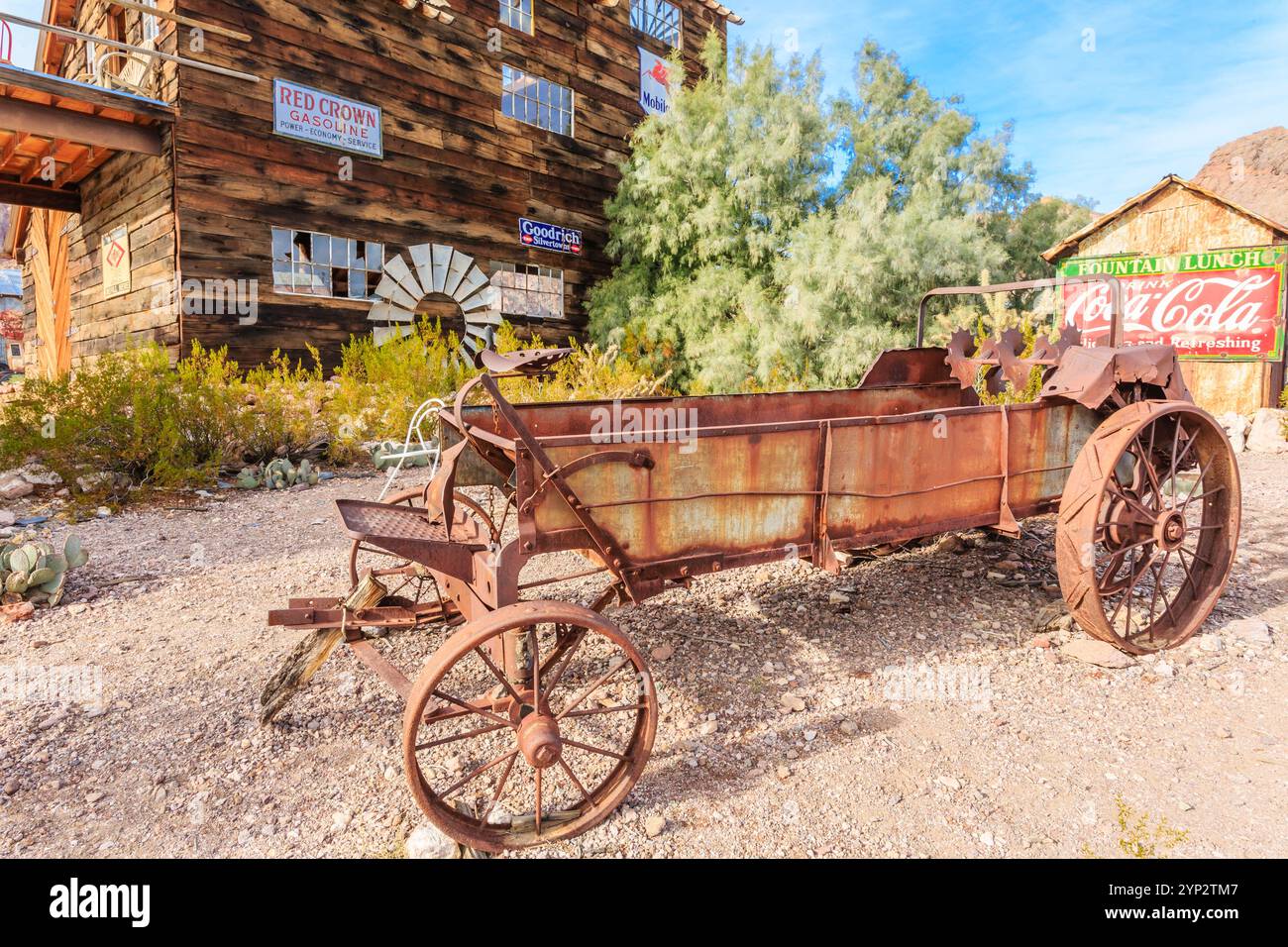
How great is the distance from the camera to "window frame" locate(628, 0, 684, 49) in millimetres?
14180

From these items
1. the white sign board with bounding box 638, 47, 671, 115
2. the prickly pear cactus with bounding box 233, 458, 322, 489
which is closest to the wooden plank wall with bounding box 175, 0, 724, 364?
the white sign board with bounding box 638, 47, 671, 115

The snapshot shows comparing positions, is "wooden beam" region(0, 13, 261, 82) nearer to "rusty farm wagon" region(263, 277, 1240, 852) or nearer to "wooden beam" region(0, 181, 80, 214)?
"wooden beam" region(0, 181, 80, 214)

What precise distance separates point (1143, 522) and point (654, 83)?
1428 cm

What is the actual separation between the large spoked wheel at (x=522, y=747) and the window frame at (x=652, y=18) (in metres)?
15.0

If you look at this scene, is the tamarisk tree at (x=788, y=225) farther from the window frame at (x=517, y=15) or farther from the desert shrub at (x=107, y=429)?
the desert shrub at (x=107, y=429)

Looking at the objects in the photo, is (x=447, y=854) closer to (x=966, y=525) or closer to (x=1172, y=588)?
(x=966, y=525)

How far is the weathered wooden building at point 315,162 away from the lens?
354 inches

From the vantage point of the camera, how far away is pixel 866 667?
3.46 meters

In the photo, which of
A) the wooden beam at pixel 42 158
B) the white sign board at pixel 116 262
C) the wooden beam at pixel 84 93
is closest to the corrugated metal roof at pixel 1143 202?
the wooden beam at pixel 84 93

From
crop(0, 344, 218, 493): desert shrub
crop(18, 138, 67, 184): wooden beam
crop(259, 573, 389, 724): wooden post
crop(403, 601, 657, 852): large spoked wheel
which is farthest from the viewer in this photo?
crop(18, 138, 67, 184): wooden beam

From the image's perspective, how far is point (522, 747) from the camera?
7.39 ft

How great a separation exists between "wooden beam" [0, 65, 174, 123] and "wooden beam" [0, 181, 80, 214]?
14.0 ft
